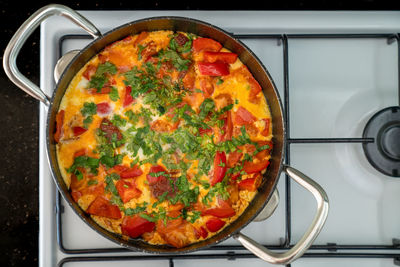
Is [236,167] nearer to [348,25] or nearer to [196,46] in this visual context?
[196,46]

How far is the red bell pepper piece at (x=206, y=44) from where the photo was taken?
46.8 inches

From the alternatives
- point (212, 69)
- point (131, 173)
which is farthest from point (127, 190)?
point (212, 69)

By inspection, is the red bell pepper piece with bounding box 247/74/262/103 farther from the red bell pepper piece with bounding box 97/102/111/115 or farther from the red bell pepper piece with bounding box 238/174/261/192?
the red bell pepper piece with bounding box 97/102/111/115

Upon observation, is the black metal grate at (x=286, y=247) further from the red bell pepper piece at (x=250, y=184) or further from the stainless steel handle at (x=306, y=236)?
the stainless steel handle at (x=306, y=236)

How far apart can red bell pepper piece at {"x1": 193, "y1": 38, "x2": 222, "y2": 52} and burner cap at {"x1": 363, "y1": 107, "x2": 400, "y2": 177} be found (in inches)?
20.8

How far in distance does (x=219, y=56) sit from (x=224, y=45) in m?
0.05

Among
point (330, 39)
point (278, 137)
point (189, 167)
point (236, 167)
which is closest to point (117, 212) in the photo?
point (189, 167)

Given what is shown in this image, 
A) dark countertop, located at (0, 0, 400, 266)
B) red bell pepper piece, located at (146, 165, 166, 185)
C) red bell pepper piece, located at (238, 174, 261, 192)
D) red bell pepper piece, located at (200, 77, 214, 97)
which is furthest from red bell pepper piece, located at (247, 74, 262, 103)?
dark countertop, located at (0, 0, 400, 266)

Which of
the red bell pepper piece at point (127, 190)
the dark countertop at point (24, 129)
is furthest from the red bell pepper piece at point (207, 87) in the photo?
the dark countertop at point (24, 129)

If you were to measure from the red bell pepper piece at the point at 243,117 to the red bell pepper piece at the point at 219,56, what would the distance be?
16cm

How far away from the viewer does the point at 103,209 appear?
1156 millimetres

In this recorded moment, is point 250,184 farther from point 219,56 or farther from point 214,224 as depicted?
point 219,56

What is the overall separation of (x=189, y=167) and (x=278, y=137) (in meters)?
0.29

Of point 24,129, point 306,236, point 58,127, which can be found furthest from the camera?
point 24,129
